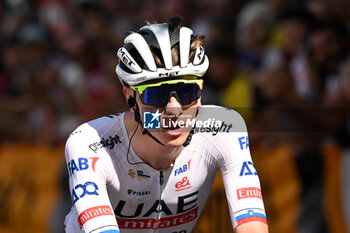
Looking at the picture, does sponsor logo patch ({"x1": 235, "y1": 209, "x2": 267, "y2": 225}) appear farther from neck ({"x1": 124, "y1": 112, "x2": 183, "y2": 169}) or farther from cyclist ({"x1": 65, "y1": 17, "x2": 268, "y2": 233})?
neck ({"x1": 124, "y1": 112, "x2": 183, "y2": 169})

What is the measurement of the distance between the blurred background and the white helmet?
3585 millimetres

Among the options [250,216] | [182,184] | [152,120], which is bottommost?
[250,216]

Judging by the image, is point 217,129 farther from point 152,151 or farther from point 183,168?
point 152,151

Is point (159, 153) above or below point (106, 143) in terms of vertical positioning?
below

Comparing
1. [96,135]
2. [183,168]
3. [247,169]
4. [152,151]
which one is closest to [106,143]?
[96,135]

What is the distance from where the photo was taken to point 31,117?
11.0 meters

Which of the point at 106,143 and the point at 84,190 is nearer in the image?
the point at 84,190

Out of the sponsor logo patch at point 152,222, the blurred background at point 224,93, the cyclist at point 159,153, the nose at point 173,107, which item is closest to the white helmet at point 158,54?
the cyclist at point 159,153

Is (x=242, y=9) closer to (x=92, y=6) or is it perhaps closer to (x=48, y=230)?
(x=92, y=6)

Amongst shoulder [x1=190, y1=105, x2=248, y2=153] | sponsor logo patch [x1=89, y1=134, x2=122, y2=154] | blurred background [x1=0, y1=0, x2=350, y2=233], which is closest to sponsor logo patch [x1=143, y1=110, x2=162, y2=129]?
sponsor logo patch [x1=89, y1=134, x2=122, y2=154]

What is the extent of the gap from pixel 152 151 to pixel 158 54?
755 millimetres

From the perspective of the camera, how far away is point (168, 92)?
426 centimetres

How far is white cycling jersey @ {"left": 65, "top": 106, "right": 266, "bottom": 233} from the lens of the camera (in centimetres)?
431

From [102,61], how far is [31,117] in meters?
Result: 1.55
